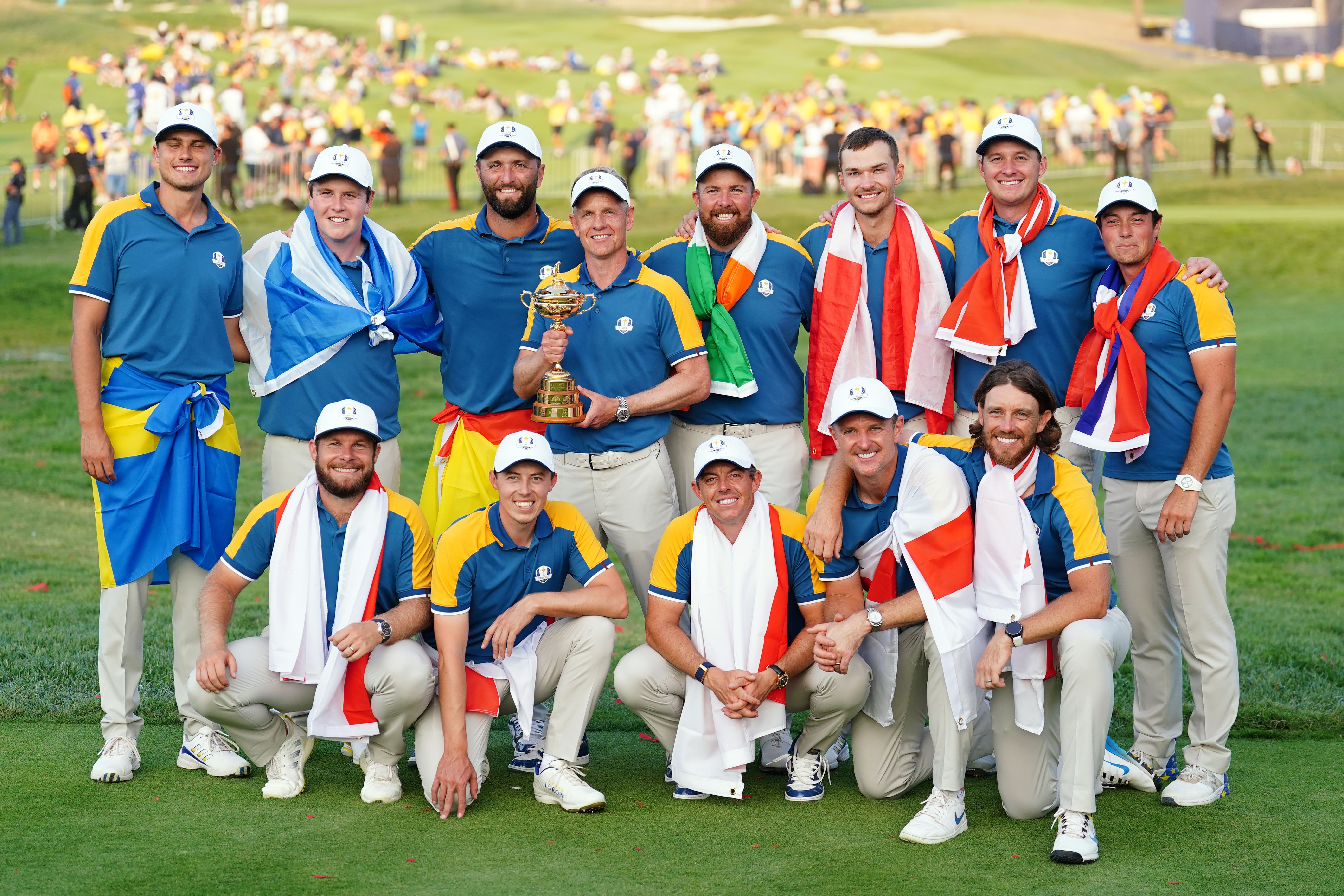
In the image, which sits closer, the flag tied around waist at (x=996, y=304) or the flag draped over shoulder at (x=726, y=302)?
the flag tied around waist at (x=996, y=304)

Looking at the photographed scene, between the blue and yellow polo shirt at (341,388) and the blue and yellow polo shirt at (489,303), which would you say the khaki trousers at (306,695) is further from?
the blue and yellow polo shirt at (489,303)

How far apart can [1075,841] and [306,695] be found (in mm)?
3136

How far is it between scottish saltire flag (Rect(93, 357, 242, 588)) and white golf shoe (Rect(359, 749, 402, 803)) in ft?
4.14

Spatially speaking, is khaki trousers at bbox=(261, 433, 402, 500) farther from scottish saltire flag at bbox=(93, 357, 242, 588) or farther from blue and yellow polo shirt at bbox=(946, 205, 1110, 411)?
blue and yellow polo shirt at bbox=(946, 205, 1110, 411)

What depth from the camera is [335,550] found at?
587 centimetres

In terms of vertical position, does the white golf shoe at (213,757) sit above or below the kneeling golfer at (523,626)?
below

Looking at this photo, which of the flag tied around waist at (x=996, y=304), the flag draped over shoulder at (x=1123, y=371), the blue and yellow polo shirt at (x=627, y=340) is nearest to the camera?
the flag draped over shoulder at (x=1123, y=371)

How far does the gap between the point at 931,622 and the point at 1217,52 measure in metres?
59.2

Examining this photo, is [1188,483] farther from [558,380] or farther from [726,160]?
[558,380]

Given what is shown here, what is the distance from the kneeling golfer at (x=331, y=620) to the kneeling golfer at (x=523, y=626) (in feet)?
0.52

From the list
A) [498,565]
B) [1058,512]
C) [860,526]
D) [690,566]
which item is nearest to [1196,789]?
[1058,512]

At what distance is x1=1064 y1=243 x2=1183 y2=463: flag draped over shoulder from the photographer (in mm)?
5996

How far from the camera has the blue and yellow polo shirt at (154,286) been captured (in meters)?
6.16

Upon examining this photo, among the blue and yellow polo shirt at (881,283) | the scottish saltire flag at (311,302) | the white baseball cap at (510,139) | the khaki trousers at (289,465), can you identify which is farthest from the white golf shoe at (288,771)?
the blue and yellow polo shirt at (881,283)
